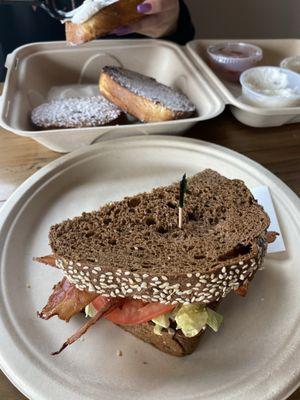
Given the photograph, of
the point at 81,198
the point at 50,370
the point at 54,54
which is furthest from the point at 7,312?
the point at 54,54

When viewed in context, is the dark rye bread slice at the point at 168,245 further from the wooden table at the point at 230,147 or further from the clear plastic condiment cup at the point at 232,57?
the clear plastic condiment cup at the point at 232,57

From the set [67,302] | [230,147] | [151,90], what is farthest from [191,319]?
[151,90]

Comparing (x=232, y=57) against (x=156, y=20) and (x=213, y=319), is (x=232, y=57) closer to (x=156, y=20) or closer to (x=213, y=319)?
(x=156, y=20)

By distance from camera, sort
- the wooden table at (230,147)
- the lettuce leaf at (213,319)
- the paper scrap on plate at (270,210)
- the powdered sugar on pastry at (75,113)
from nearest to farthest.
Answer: the lettuce leaf at (213,319)
the paper scrap on plate at (270,210)
the wooden table at (230,147)
the powdered sugar on pastry at (75,113)

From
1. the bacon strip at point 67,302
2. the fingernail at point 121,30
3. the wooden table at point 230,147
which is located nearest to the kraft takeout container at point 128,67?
the wooden table at point 230,147

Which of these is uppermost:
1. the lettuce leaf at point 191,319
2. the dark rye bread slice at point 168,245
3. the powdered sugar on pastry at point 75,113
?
the powdered sugar on pastry at point 75,113

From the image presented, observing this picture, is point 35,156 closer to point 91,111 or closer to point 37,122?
point 37,122
